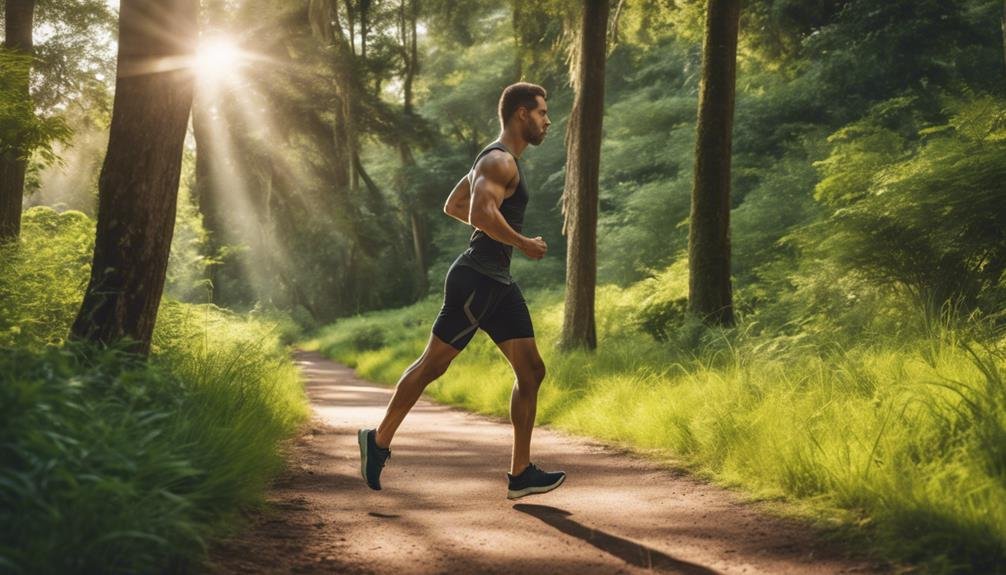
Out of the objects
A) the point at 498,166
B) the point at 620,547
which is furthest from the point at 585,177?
the point at 620,547

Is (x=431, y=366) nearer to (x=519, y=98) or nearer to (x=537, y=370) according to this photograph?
(x=537, y=370)

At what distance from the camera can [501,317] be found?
5367mm

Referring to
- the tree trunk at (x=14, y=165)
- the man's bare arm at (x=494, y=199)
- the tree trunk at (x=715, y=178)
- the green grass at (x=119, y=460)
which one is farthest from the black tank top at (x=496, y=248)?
the tree trunk at (x=14, y=165)

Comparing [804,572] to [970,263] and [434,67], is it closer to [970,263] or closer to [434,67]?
[970,263]

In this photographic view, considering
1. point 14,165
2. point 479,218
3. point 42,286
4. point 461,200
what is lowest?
point 42,286

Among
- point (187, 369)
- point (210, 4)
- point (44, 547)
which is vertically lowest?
point (44, 547)

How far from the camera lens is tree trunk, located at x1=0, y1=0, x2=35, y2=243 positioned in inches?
426

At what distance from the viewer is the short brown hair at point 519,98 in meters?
5.41

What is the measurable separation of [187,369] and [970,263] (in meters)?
6.89

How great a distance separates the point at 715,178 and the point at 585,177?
2670 millimetres

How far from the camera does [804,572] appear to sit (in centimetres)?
365

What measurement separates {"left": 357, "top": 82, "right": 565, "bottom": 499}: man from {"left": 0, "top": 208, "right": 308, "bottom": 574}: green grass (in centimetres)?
99

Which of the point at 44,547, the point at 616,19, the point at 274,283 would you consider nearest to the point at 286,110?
the point at 616,19

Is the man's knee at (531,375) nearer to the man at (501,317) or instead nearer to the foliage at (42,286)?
the man at (501,317)
